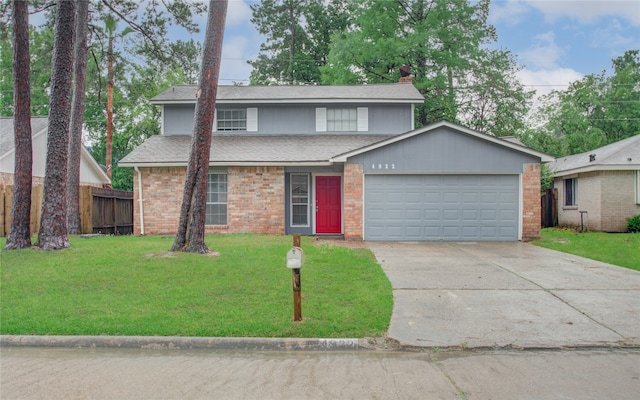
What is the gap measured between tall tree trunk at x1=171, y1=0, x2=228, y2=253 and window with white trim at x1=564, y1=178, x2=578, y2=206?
16.7m

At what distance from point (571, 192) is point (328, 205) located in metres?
11.5

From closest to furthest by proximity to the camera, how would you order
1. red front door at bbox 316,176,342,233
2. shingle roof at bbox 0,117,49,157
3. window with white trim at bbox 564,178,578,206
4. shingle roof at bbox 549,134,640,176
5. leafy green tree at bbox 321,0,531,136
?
red front door at bbox 316,176,342,233, shingle roof at bbox 549,134,640,176, shingle roof at bbox 0,117,49,157, window with white trim at bbox 564,178,578,206, leafy green tree at bbox 321,0,531,136

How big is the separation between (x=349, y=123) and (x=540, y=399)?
48.9 feet

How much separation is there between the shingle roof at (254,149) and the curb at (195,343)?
33.1 feet

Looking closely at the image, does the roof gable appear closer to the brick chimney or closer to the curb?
the brick chimney

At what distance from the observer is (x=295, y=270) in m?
5.87

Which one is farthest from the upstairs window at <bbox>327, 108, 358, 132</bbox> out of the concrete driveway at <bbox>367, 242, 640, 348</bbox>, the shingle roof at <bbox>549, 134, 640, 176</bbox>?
the shingle roof at <bbox>549, 134, 640, 176</bbox>

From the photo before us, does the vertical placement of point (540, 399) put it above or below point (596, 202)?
below

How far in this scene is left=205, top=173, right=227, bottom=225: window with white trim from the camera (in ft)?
51.6

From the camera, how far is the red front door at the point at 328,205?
16406 mm

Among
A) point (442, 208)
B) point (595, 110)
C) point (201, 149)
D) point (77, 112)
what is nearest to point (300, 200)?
point (442, 208)

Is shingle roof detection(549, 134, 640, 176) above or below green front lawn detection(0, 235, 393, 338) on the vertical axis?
above

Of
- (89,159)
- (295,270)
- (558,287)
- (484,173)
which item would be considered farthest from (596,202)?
(89,159)

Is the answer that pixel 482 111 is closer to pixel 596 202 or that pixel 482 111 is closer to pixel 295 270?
pixel 596 202
